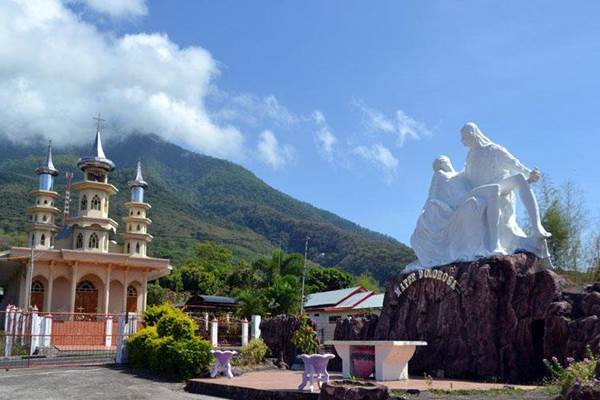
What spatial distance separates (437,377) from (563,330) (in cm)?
321

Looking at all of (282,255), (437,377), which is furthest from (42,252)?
(437,377)

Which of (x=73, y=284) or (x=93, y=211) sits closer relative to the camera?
(x=73, y=284)

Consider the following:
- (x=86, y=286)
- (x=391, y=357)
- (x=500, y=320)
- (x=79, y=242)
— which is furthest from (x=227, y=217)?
(x=391, y=357)

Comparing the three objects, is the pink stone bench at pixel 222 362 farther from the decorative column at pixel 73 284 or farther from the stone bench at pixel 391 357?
the decorative column at pixel 73 284

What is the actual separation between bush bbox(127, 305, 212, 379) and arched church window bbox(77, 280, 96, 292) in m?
17.1

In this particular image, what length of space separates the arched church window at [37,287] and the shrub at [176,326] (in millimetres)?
17952

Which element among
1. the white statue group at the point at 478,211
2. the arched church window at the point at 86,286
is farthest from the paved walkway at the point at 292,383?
the arched church window at the point at 86,286

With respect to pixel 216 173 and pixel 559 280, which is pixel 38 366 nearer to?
pixel 559 280

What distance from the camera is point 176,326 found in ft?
53.1

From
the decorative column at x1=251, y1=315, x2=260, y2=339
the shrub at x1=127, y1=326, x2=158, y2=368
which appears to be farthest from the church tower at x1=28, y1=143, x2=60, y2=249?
the shrub at x1=127, y1=326, x2=158, y2=368

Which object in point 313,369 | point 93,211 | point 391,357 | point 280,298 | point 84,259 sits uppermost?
point 93,211

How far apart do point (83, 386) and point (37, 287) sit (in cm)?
2099

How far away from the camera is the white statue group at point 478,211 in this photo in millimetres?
16844

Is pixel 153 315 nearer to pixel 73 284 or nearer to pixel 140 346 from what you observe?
pixel 140 346
